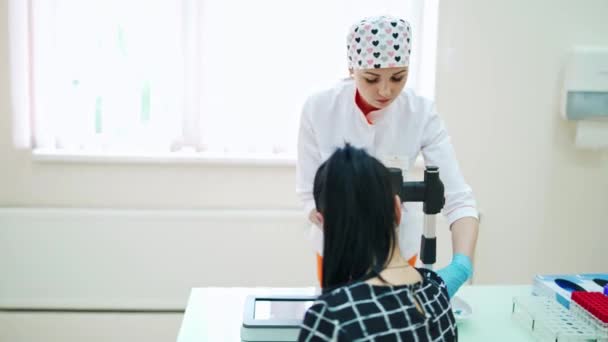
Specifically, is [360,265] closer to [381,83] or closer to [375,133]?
[381,83]

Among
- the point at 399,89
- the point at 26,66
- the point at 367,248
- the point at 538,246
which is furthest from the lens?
the point at 538,246

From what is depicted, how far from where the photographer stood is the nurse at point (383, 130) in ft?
4.91

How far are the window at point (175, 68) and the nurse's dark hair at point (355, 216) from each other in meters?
1.64

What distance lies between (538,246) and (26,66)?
241cm

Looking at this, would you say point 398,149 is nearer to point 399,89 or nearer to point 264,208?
point 399,89

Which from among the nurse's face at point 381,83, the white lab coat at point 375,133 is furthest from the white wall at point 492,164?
the nurse's face at point 381,83

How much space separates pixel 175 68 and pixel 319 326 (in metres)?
1.86

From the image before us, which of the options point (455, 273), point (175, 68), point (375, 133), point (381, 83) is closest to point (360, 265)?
point (455, 273)

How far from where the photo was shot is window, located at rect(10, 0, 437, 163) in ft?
8.25

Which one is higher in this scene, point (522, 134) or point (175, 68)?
point (175, 68)

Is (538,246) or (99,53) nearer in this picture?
(99,53)

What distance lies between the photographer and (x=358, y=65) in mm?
1508

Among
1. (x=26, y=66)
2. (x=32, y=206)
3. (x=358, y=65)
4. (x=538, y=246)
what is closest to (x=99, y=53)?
(x=26, y=66)

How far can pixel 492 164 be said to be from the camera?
2635 mm
